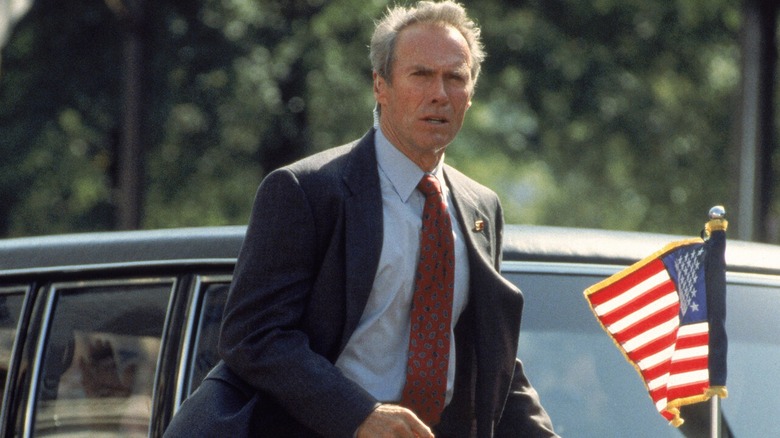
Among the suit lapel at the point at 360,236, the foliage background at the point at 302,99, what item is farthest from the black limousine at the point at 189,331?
the foliage background at the point at 302,99

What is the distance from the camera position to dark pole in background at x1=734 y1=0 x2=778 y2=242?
11.0 m

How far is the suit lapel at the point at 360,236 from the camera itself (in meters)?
2.84

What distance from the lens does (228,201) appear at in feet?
55.6

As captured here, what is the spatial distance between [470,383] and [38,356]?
1.39 meters

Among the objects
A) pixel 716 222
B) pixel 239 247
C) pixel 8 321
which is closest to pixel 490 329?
pixel 716 222

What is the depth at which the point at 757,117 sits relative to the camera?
439 inches

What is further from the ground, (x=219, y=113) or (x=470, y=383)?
(x=219, y=113)

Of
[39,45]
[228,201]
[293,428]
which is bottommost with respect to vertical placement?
[293,428]

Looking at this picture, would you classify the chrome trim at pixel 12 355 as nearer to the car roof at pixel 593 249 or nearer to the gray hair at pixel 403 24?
the car roof at pixel 593 249

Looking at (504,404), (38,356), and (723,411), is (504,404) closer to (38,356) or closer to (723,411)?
(723,411)

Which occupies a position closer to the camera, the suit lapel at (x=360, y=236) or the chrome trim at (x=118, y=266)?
the suit lapel at (x=360, y=236)

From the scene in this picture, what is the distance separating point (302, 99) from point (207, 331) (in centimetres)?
1250

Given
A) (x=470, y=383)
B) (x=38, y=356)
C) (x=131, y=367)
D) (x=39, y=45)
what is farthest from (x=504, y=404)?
(x=39, y=45)

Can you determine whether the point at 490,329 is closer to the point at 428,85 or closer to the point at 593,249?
the point at 428,85
